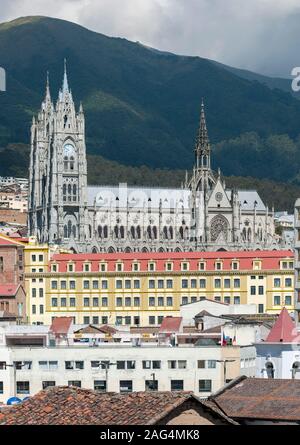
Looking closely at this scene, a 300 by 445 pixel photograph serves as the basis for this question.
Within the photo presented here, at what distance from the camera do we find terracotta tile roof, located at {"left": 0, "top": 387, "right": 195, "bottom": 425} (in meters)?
25.3

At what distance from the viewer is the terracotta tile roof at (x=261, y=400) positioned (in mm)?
33669

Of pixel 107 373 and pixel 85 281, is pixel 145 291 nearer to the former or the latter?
pixel 85 281

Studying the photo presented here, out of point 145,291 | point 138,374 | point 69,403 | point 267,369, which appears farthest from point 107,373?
point 145,291

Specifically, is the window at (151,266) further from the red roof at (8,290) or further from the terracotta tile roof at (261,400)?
the terracotta tile roof at (261,400)

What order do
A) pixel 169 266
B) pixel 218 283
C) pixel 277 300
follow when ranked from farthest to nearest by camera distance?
pixel 169 266 < pixel 218 283 < pixel 277 300

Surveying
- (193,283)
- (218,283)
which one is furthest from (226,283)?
(193,283)

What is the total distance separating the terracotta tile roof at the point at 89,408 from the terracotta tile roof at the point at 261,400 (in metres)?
4.93

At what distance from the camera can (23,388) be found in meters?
72.6

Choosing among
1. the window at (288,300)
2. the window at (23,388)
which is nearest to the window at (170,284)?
the window at (288,300)

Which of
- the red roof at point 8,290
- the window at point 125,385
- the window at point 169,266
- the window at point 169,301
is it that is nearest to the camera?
the window at point 125,385

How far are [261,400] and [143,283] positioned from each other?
125 meters

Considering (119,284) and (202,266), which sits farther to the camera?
(202,266)

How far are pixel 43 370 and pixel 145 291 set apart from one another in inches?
3390

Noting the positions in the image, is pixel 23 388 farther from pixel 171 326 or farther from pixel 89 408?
pixel 89 408
